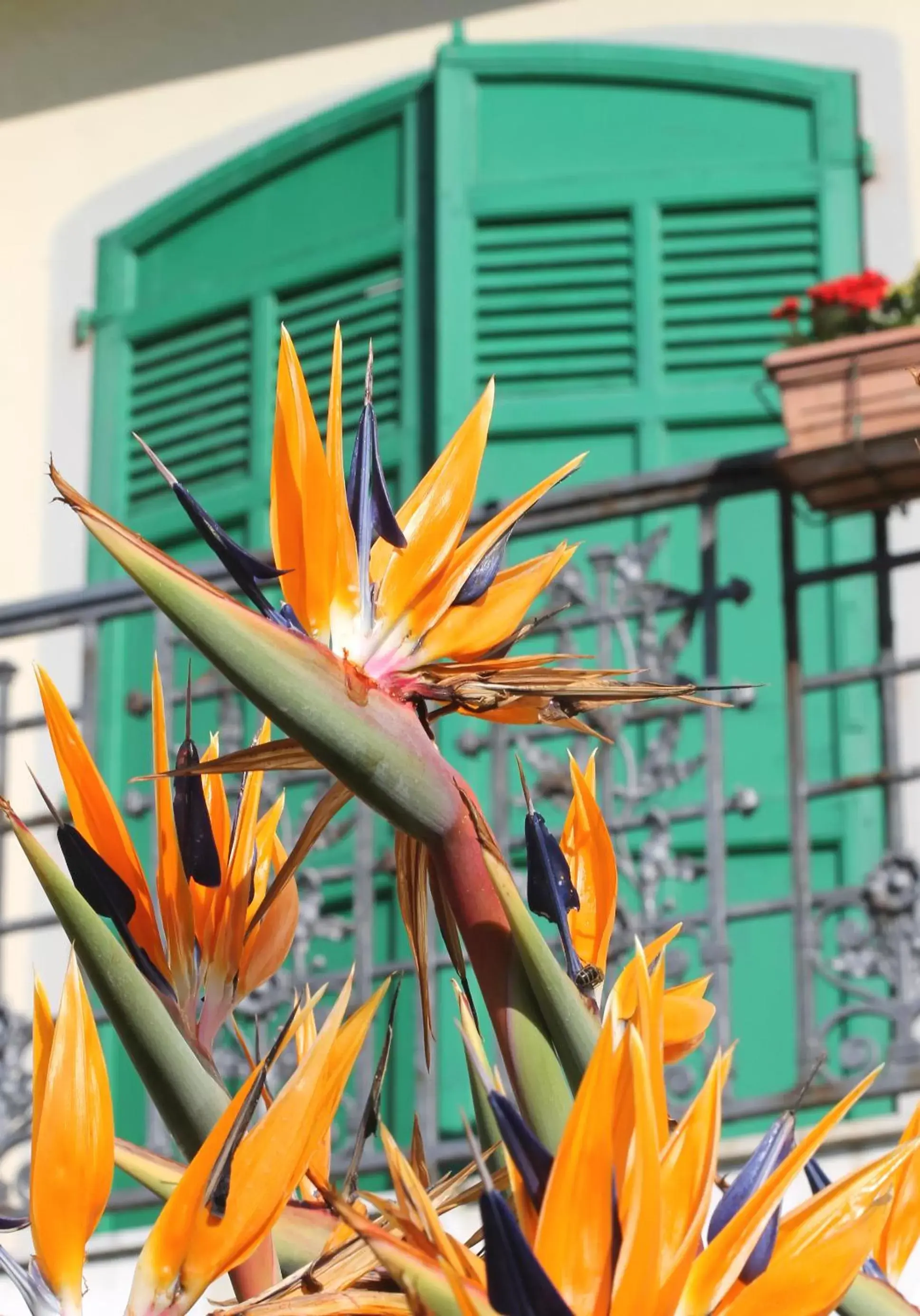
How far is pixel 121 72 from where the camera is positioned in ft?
17.2

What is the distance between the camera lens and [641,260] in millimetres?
4445

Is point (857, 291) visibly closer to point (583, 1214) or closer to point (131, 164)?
point (131, 164)

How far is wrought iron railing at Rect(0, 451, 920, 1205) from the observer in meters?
3.20

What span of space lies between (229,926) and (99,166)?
4859 millimetres

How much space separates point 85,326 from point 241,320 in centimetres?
42

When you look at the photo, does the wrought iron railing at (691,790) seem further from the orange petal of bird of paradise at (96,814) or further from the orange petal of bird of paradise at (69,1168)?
the orange petal of bird of paradise at (69,1168)

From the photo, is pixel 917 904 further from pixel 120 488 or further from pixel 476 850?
pixel 476 850

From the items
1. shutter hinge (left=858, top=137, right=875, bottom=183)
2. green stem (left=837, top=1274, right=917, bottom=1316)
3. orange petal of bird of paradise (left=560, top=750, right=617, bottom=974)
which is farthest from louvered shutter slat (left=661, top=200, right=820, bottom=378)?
green stem (left=837, top=1274, right=917, bottom=1316)

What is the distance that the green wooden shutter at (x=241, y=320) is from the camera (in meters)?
4.59

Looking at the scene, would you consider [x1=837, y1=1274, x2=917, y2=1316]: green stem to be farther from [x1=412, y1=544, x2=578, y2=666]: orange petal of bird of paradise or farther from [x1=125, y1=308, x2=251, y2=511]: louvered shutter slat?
[x1=125, y1=308, x2=251, y2=511]: louvered shutter slat

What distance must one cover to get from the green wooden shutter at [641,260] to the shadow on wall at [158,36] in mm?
476

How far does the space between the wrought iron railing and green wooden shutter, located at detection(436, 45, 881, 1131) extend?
58 mm

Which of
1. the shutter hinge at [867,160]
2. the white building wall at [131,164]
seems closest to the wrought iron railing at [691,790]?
the white building wall at [131,164]

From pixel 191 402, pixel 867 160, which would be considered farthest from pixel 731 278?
pixel 191 402
